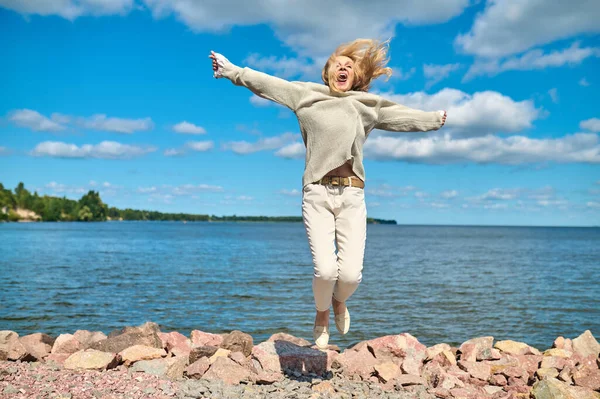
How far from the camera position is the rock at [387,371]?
724cm

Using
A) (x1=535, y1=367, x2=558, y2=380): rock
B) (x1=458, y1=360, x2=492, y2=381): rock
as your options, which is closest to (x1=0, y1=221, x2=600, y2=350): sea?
(x1=458, y1=360, x2=492, y2=381): rock

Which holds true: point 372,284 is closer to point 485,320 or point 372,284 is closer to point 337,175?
point 485,320

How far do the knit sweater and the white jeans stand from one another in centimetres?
22

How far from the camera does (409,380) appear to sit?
23.6 feet

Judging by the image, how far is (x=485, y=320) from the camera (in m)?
16.0

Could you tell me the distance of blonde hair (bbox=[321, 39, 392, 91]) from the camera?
5938 millimetres

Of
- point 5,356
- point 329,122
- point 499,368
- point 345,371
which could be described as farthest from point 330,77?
point 5,356

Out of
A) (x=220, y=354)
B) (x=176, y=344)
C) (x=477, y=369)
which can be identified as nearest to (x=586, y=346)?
(x=477, y=369)

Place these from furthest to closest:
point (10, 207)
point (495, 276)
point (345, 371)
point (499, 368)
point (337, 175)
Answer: point (10, 207)
point (495, 276)
point (499, 368)
point (345, 371)
point (337, 175)

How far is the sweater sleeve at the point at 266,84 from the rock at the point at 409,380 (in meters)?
3.72

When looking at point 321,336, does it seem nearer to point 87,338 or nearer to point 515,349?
point 87,338

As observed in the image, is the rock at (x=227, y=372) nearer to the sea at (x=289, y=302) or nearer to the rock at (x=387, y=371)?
the rock at (x=387, y=371)

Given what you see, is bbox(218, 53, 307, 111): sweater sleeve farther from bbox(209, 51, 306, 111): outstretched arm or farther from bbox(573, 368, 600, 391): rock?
bbox(573, 368, 600, 391): rock

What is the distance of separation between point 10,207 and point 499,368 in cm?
17409
